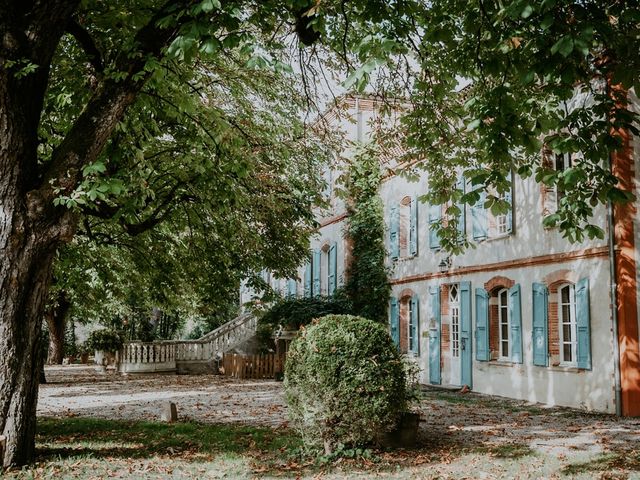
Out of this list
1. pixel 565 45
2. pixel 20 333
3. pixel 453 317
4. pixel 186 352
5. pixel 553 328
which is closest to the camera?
pixel 565 45

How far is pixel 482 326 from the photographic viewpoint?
55.3 feet

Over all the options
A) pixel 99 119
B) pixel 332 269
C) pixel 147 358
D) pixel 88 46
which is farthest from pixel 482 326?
pixel 147 358

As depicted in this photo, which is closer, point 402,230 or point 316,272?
point 402,230

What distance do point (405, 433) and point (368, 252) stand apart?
1459 centimetres

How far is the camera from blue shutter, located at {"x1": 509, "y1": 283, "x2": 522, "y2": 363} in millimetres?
15531

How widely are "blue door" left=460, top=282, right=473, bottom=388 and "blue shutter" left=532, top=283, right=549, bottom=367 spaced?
2.76 m

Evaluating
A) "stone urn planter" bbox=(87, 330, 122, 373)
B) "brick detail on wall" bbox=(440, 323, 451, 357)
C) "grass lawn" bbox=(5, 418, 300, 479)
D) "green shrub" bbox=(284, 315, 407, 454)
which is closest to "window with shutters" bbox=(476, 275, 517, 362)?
"brick detail on wall" bbox=(440, 323, 451, 357)

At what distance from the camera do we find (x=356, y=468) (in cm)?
738

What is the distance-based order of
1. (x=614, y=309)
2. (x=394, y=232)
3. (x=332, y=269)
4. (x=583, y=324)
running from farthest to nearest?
1. (x=332, y=269)
2. (x=394, y=232)
3. (x=583, y=324)
4. (x=614, y=309)

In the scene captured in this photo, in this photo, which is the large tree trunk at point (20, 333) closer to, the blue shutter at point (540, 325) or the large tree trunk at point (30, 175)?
the large tree trunk at point (30, 175)

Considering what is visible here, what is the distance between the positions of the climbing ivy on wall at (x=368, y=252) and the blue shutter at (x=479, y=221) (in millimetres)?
5365

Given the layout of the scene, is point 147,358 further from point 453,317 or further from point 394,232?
point 453,317

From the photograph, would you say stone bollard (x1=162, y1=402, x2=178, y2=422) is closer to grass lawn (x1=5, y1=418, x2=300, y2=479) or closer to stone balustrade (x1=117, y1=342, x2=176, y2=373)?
grass lawn (x1=5, y1=418, x2=300, y2=479)

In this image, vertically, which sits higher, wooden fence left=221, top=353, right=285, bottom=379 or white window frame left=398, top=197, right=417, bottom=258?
white window frame left=398, top=197, right=417, bottom=258
